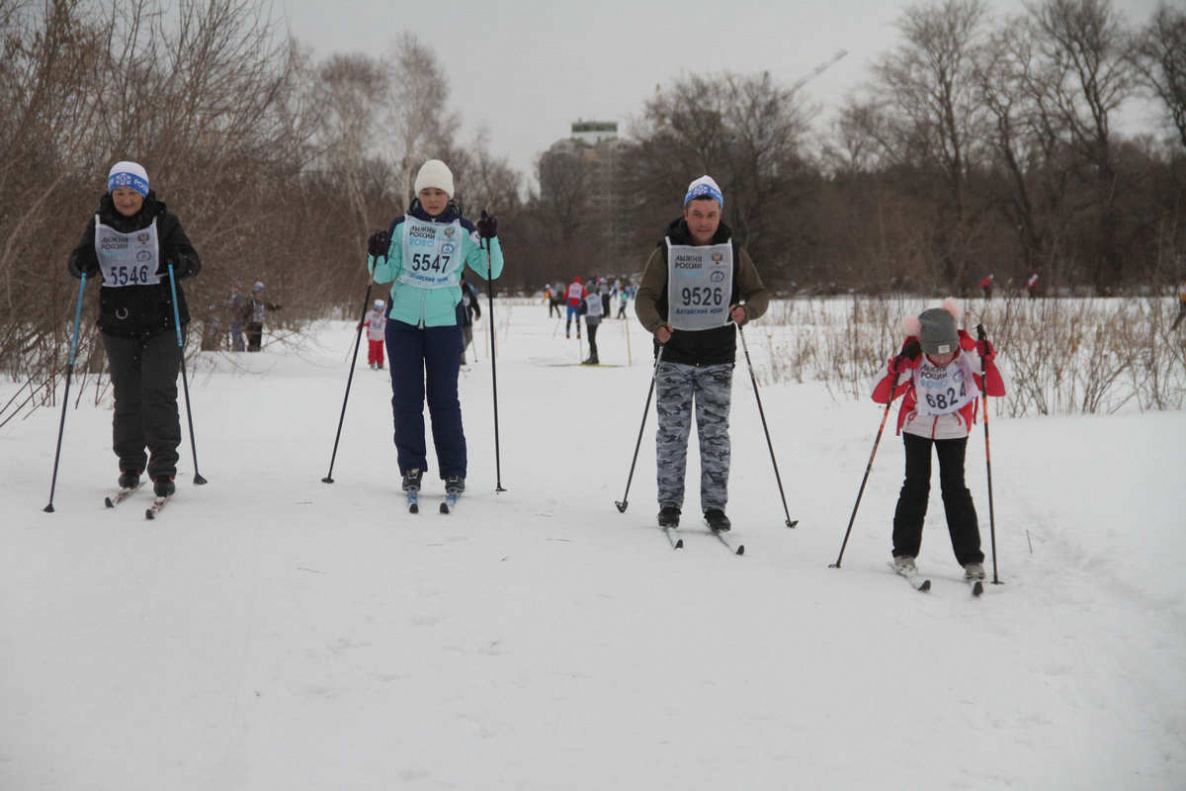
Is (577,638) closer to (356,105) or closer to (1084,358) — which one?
(1084,358)

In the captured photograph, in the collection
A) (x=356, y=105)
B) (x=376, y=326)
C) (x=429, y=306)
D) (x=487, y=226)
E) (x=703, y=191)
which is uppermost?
(x=356, y=105)

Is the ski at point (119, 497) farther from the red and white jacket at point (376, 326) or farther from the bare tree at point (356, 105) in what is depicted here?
the bare tree at point (356, 105)

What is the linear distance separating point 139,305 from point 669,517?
3.32m

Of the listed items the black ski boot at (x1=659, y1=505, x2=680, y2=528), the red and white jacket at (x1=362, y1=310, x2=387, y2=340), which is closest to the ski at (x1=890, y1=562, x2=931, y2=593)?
the black ski boot at (x1=659, y1=505, x2=680, y2=528)

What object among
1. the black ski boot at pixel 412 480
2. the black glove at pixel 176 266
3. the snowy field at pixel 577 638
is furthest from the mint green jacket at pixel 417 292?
the snowy field at pixel 577 638

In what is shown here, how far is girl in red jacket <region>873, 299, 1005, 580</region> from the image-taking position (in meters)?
4.59

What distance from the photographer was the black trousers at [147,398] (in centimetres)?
545

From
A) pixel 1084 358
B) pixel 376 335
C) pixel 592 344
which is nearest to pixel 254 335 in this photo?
pixel 376 335

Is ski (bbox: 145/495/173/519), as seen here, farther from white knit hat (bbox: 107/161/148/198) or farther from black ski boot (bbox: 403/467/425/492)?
white knit hat (bbox: 107/161/148/198)

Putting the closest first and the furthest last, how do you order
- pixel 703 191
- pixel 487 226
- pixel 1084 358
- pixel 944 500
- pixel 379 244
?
pixel 944 500, pixel 703 191, pixel 379 244, pixel 487 226, pixel 1084 358

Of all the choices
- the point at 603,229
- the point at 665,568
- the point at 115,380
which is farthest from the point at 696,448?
the point at 603,229

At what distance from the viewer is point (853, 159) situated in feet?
197

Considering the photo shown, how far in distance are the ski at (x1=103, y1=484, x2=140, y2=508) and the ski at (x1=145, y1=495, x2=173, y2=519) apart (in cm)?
18

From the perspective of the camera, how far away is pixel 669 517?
5457 millimetres
